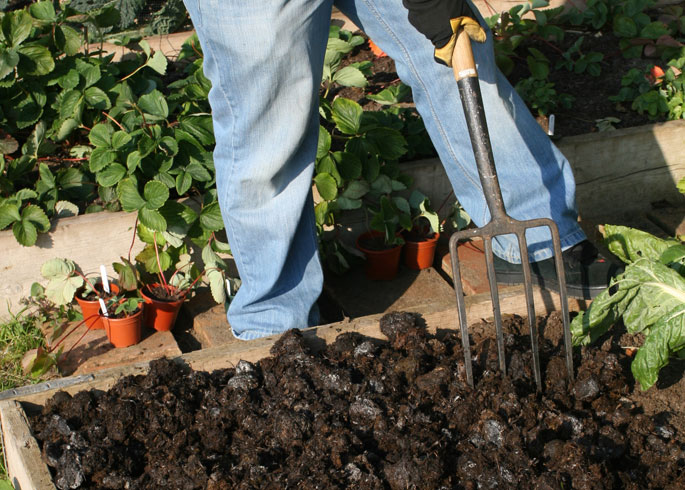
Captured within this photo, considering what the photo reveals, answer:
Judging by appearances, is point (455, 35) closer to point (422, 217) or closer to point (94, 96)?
point (422, 217)

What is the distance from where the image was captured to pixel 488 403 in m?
2.06

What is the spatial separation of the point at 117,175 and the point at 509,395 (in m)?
1.58

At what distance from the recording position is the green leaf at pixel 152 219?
275 cm

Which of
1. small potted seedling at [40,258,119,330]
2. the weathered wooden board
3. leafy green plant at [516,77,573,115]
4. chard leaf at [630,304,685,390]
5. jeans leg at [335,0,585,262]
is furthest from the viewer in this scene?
leafy green plant at [516,77,573,115]

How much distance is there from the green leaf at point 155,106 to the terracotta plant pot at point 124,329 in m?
0.72

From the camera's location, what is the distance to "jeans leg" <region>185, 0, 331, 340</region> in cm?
213

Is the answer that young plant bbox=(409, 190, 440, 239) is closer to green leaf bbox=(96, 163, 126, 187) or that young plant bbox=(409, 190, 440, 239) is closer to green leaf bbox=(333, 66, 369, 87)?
green leaf bbox=(333, 66, 369, 87)

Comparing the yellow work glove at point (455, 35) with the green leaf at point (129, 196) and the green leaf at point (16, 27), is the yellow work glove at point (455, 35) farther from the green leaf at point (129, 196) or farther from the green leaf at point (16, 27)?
the green leaf at point (16, 27)

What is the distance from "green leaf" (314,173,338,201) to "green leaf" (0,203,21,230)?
1050 mm

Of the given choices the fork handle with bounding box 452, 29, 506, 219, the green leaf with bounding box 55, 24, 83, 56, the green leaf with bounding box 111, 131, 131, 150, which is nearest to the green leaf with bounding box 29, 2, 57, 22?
the green leaf with bounding box 55, 24, 83, 56

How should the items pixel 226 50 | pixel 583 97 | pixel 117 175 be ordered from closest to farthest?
pixel 226 50
pixel 117 175
pixel 583 97

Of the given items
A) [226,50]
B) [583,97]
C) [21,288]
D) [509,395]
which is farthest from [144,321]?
[583,97]

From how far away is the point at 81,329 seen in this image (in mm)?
2945

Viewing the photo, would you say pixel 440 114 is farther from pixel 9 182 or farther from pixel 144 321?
pixel 9 182
